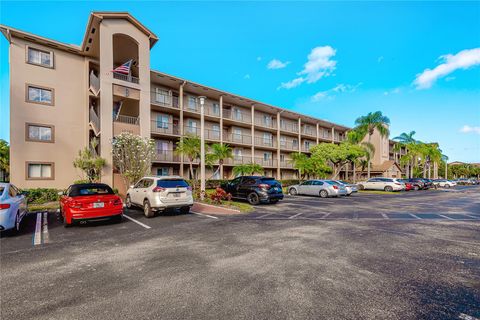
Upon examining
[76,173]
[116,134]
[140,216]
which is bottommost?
[140,216]

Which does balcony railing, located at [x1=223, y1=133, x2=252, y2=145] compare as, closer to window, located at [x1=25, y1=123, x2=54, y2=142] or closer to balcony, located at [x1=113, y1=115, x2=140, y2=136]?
balcony, located at [x1=113, y1=115, x2=140, y2=136]

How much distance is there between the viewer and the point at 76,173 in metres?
18.6

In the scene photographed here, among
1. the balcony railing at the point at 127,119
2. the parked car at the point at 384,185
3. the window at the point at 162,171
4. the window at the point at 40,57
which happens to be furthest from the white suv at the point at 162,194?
the parked car at the point at 384,185

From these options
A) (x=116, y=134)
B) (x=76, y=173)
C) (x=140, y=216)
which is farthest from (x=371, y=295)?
(x=76, y=173)

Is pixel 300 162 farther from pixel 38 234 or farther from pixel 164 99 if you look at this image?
pixel 38 234

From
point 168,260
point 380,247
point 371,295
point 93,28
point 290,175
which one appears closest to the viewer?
point 371,295

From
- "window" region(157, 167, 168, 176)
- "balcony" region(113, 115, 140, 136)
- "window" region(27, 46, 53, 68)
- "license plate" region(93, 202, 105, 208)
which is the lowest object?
"license plate" region(93, 202, 105, 208)

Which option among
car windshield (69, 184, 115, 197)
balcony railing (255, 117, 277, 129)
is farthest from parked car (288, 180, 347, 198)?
car windshield (69, 184, 115, 197)

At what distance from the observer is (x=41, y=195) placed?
49.2ft

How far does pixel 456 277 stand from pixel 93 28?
77.3ft

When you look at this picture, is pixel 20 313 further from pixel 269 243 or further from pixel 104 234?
pixel 269 243

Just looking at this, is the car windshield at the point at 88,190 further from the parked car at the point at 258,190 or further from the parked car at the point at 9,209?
the parked car at the point at 258,190

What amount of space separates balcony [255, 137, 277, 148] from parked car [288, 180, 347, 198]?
1054 centimetres

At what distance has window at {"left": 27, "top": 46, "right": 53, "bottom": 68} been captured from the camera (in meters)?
17.3
